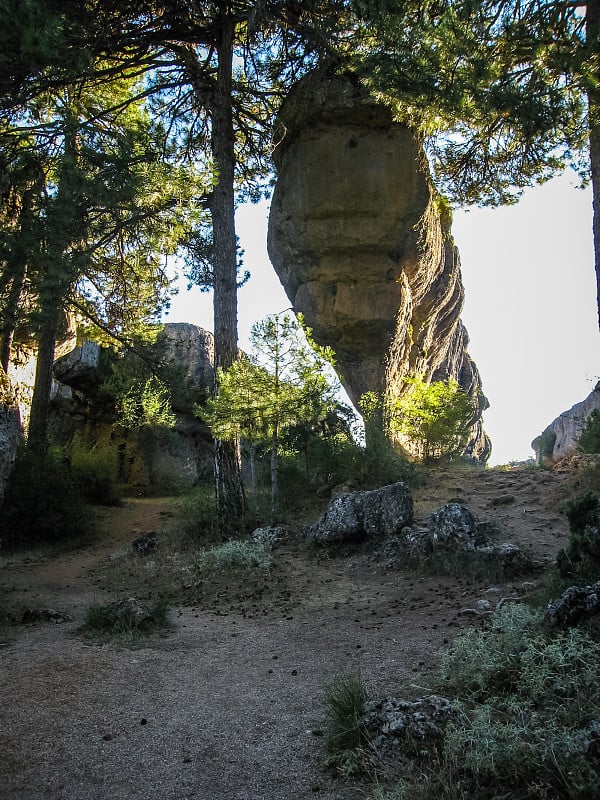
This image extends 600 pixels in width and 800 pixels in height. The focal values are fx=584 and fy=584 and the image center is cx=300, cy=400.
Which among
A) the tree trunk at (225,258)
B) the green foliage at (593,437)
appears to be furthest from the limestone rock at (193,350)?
the green foliage at (593,437)

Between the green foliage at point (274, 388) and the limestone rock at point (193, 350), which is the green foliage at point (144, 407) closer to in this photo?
the limestone rock at point (193, 350)

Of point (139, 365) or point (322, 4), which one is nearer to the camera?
→ point (322, 4)

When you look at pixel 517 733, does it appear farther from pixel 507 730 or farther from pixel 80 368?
pixel 80 368

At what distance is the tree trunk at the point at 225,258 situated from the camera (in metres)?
11.9

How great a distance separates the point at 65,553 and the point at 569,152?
1303 centimetres

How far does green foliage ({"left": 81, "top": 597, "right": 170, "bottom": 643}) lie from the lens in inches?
219

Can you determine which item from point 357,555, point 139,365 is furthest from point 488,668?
point 139,365

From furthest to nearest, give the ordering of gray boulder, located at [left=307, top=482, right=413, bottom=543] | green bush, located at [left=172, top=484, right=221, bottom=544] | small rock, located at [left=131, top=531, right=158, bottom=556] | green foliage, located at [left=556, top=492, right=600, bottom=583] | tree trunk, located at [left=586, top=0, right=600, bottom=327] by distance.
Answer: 1. green bush, located at [left=172, top=484, right=221, bottom=544]
2. small rock, located at [left=131, top=531, right=158, bottom=556]
3. tree trunk, located at [left=586, top=0, right=600, bottom=327]
4. gray boulder, located at [left=307, top=482, right=413, bottom=543]
5. green foliage, located at [left=556, top=492, right=600, bottom=583]

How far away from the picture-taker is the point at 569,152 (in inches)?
451

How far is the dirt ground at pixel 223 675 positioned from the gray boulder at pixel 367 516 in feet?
1.30

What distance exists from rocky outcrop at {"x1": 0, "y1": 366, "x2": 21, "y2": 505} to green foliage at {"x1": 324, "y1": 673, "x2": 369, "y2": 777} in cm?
487

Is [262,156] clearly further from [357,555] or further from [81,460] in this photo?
[357,555]

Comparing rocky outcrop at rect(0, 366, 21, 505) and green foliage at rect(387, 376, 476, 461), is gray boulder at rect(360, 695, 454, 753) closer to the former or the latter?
rocky outcrop at rect(0, 366, 21, 505)

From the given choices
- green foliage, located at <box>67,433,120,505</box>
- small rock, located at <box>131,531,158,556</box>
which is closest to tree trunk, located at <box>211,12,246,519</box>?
small rock, located at <box>131,531,158,556</box>
